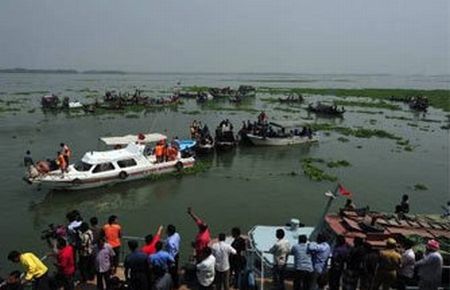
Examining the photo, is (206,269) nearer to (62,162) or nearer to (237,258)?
(237,258)

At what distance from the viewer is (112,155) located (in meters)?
25.7

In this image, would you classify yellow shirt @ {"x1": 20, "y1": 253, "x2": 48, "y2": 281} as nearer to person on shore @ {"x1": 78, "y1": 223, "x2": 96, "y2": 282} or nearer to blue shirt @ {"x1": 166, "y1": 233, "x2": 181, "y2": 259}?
person on shore @ {"x1": 78, "y1": 223, "x2": 96, "y2": 282}

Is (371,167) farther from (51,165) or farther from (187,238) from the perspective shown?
(51,165)

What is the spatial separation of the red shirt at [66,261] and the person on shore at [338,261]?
585 cm

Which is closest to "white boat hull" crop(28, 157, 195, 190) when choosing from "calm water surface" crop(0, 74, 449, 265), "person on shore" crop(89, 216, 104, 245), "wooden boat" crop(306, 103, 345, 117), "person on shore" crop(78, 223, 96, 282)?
"calm water surface" crop(0, 74, 449, 265)

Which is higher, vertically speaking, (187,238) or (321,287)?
(321,287)

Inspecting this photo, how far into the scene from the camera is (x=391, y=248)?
32.6 ft

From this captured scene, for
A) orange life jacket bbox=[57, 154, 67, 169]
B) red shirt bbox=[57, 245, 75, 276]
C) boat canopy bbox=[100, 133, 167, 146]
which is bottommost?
orange life jacket bbox=[57, 154, 67, 169]

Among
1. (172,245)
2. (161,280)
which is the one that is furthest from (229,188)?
(161,280)

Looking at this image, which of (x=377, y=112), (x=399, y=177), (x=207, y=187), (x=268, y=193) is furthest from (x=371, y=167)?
(x=377, y=112)

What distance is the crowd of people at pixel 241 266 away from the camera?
959cm

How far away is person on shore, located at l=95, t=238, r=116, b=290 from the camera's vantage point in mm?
10469

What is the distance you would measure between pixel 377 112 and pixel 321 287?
66.2 meters

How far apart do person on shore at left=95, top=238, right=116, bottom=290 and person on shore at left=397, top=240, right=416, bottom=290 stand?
6.57 m
